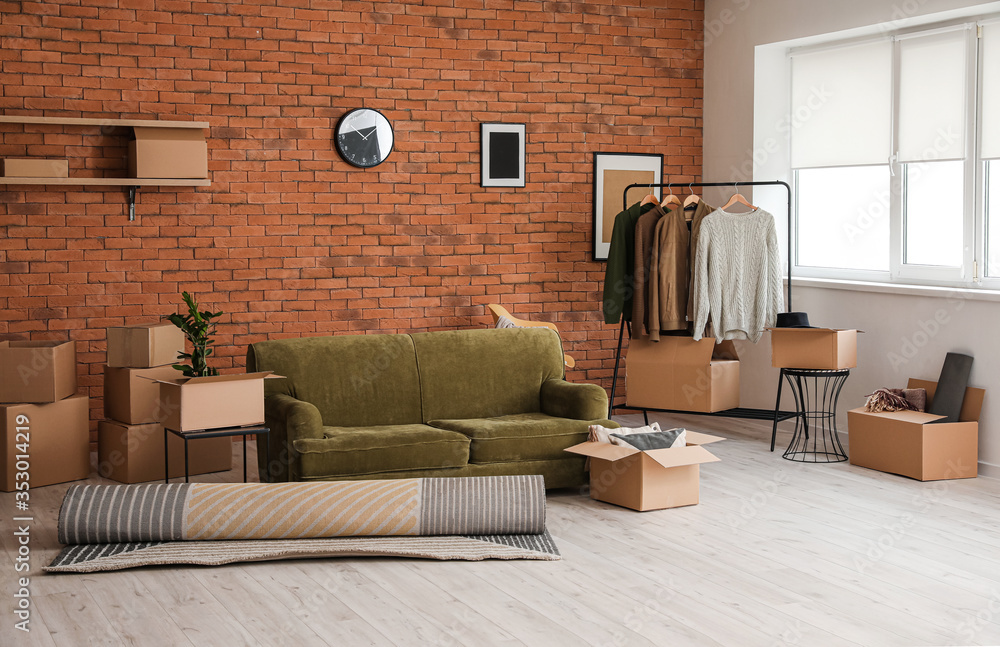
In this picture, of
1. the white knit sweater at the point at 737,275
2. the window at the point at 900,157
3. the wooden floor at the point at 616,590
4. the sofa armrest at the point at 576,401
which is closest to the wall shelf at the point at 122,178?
the wooden floor at the point at 616,590

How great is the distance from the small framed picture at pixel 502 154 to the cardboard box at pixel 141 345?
8.46ft

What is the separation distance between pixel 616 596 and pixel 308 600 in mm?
1123

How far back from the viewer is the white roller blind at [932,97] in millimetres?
5863

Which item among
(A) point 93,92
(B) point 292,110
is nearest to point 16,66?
(A) point 93,92

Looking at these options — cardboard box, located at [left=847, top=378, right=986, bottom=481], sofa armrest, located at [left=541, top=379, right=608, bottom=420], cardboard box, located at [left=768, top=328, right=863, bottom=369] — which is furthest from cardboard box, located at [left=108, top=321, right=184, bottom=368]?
cardboard box, located at [left=847, top=378, right=986, bottom=481]

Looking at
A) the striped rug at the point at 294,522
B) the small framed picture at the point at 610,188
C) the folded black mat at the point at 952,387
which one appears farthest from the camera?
the small framed picture at the point at 610,188

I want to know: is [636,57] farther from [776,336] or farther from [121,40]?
[121,40]

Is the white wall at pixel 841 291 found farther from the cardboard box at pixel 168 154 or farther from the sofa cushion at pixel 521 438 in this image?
the cardboard box at pixel 168 154

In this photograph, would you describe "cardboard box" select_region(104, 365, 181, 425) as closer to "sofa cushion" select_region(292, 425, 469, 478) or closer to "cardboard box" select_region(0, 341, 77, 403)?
"cardboard box" select_region(0, 341, 77, 403)

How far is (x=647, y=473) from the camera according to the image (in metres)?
4.70

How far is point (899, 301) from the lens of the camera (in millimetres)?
6117

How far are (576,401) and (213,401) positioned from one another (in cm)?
190

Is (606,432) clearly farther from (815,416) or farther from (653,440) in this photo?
(815,416)

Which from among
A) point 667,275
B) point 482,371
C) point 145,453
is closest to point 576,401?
point 482,371
